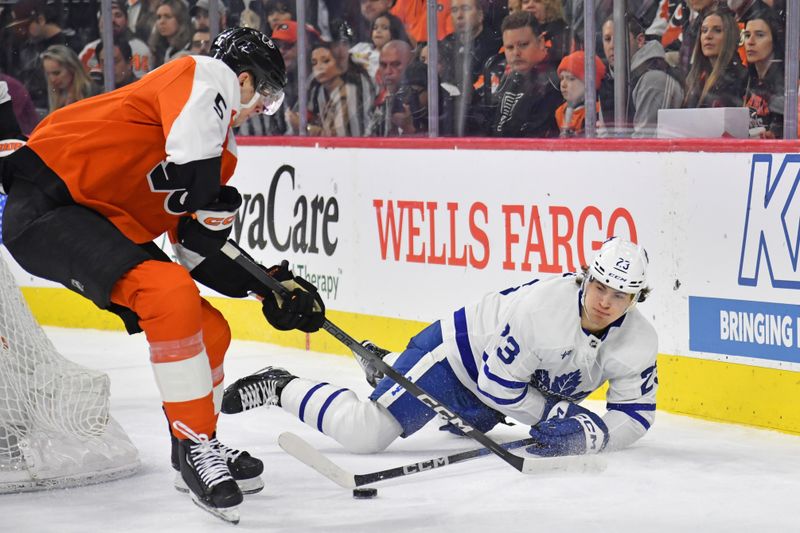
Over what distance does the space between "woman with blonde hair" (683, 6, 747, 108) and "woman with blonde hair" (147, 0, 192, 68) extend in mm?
2893

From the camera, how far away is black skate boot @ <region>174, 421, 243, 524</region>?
2998 mm

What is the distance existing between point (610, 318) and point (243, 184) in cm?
292

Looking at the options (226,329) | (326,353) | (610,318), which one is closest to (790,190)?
(610,318)

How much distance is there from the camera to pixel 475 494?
3346mm

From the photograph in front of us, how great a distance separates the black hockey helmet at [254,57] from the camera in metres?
Answer: 3.17

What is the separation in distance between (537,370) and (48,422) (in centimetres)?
131

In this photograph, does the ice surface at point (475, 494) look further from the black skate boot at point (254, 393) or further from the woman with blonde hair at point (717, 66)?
the woman with blonde hair at point (717, 66)

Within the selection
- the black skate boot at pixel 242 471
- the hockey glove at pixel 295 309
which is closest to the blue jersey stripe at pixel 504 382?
the hockey glove at pixel 295 309

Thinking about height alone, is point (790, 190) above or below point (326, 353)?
above

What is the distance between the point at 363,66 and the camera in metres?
5.96

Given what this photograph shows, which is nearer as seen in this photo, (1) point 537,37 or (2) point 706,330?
(2) point 706,330

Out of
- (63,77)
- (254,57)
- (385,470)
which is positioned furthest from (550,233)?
(63,77)

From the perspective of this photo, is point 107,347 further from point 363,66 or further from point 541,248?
point 541,248

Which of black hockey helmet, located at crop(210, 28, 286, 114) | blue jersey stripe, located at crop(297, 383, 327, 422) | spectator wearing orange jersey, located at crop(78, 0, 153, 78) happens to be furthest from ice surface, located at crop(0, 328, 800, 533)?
spectator wearing orange jersey, located at crop(78, 0, 153, 78)
